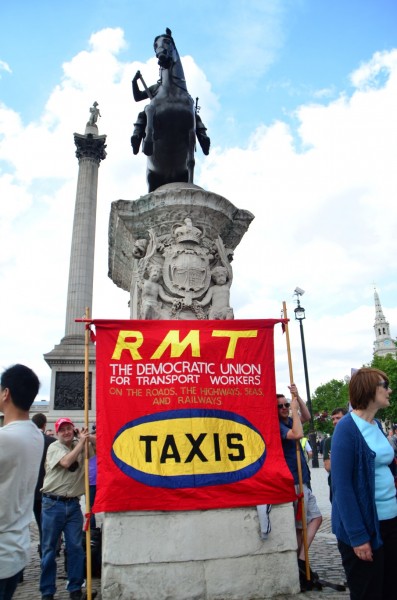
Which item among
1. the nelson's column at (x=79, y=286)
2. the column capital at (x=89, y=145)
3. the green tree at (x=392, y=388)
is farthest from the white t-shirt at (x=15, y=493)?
the green tree at (x=392, y=388)

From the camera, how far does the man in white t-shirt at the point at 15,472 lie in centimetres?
251

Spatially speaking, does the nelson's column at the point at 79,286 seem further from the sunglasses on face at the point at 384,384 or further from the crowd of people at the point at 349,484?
the sunglasses on face at the point at 384,384

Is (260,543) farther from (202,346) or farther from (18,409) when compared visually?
(18,409)

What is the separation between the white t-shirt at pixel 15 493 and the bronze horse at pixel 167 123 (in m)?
6.06

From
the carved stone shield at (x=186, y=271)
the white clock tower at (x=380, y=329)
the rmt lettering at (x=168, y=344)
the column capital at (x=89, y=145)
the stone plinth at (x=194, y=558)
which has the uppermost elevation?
the white clock tower at (x=380, y=329)

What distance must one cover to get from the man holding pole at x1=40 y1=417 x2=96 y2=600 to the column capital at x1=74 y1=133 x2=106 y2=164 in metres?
36.2

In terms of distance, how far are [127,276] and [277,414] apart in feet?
13.9

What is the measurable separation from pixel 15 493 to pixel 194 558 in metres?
2.41

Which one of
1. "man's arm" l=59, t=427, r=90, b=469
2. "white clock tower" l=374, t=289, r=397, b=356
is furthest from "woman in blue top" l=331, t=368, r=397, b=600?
"white clock tower" l=374, t=289, r=397, b=356

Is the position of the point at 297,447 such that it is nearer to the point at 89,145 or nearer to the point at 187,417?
the point at 187,417

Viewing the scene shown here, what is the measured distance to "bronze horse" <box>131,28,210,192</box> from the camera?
7.77 metres

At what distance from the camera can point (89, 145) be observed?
38406 millimetres

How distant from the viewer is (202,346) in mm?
5000

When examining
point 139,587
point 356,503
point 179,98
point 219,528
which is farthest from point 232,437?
point 179,98
